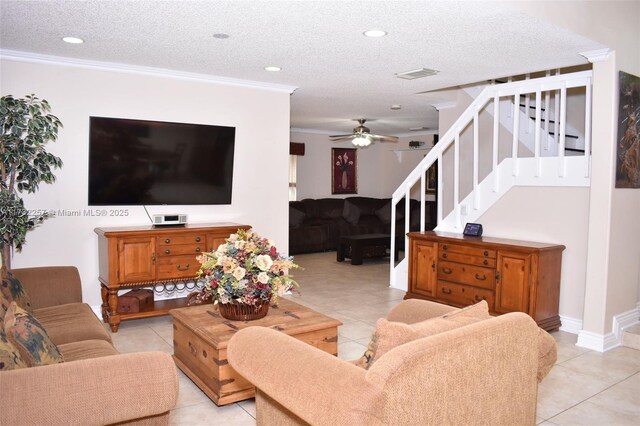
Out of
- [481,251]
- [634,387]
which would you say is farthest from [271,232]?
[634,387]

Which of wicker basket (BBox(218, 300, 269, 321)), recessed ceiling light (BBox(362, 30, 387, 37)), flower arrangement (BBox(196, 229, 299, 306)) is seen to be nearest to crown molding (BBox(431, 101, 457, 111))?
recessed ceiling light (BBox(362, 30, 387, 37))

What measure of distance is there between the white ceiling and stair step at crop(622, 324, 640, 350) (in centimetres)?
242

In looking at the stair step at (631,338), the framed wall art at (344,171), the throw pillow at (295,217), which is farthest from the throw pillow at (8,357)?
the framed wall art at (344,171)

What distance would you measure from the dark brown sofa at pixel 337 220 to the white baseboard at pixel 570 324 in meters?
4.49

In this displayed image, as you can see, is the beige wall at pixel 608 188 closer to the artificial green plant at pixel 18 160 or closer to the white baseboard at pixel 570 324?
the white baseboard at pixel 570 324

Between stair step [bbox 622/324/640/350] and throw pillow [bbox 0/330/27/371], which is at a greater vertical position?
throw pillow [bbox 0/330/27/371]

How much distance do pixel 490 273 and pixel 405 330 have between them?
3324 mm

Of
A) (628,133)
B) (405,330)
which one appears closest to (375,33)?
(628,133)

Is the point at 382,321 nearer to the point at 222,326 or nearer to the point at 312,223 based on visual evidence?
the point at 222,326

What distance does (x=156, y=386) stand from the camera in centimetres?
185

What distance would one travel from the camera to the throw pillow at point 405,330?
5.76ft

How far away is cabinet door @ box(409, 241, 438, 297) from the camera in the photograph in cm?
541

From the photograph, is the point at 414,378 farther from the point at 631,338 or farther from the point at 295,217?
the point at 295,217

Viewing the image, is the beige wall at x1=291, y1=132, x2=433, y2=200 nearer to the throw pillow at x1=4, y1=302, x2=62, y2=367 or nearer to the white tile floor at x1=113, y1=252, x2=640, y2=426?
the white tile floor at x1=113, y1=252, x2=640, y2=426
